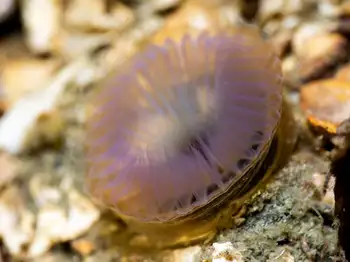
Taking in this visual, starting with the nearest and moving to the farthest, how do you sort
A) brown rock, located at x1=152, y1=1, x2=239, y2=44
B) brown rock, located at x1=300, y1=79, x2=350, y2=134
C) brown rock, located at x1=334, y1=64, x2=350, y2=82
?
1. brown rock, located at x1=300, y1=79, x2=350, y2=134
2. brown rock, located at x1=334, y1=64, x2=350, y2=82
3. brown rock, located at x1=152, y1=1, x2=239, y2=44

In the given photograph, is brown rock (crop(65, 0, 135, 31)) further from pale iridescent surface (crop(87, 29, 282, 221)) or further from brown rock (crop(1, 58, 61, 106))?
pale iridescent surface (crop(87, 29, 282, 221))

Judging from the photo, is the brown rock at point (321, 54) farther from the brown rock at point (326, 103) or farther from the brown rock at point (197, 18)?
the brown rock at point (197, 18)

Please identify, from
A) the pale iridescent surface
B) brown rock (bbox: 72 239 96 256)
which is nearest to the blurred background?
brown rock (bbox: 72 239 96 256)

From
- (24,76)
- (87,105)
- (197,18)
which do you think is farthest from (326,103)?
(24,76)

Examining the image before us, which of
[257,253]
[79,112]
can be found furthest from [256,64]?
[79,112]

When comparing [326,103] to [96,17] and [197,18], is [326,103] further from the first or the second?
[96,17]

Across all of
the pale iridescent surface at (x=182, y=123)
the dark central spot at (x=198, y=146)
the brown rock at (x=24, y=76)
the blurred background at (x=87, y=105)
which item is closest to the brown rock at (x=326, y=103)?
the blurred background at (x=87, y=105)
